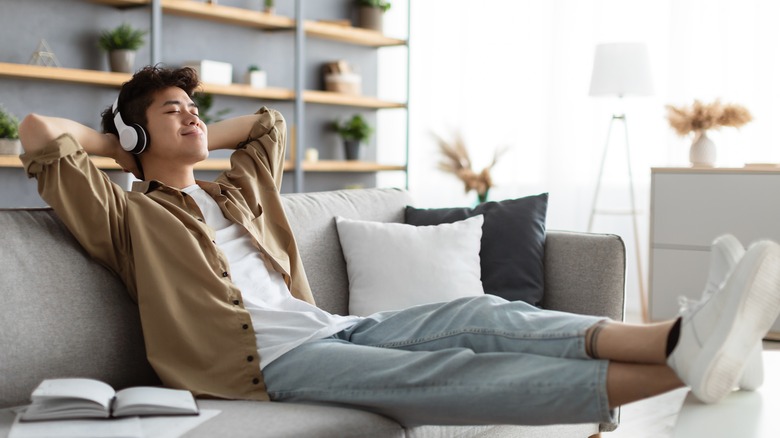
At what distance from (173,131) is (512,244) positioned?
1.19 m

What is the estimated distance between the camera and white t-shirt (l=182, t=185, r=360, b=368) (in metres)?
2.02

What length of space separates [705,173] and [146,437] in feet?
12.3

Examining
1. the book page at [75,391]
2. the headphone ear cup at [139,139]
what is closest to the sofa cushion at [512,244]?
the headphone ear cup at [139,139]

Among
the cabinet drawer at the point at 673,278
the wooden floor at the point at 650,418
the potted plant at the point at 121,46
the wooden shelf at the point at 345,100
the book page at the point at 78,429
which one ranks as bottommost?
the wooden floor at the point at 650,418

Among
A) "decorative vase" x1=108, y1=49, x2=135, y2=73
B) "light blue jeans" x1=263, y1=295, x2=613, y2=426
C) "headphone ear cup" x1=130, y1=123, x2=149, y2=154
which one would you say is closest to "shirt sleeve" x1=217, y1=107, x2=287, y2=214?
"headphone ear cup" x1=130, y1=123, x2=149, y2=154

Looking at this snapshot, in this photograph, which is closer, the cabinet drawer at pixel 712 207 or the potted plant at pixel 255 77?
the cabinet drawer at pixel 712 207

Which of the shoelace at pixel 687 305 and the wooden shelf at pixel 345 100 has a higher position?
the wooden shelf at pixel 345 100

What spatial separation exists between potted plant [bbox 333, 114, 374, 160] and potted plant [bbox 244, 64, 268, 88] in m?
0.72

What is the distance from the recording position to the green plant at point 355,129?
19.0 ft

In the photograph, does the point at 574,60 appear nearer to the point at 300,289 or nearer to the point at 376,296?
the point at 376,296

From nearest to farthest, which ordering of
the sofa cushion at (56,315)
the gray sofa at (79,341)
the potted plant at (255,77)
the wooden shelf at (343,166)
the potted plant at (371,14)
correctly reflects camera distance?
the gray sofa at (79,341), the sofa cushion at (56,315), the potted plant at (255,77), the wooden shelf at (343,166), the potted plant at (371,14)

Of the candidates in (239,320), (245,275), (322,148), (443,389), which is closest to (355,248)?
(245,275)

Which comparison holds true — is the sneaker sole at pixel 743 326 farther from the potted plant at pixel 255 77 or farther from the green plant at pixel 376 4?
the green plant at pixel 376 4

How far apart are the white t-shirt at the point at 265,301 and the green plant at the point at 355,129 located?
3.47 meters
